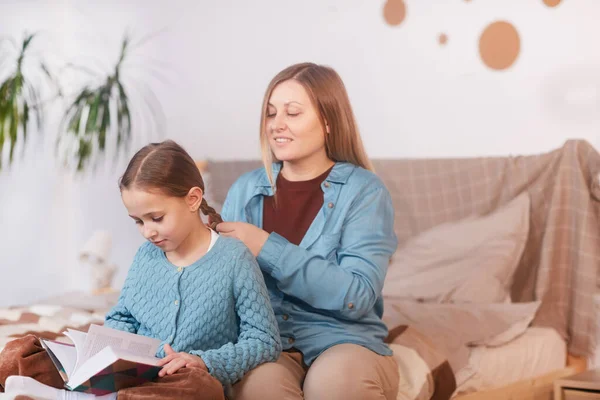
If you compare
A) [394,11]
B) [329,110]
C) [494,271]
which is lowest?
[494,271]

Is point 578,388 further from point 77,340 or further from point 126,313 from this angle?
point 77,340

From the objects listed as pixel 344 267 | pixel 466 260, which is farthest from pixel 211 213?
pixel 466 260

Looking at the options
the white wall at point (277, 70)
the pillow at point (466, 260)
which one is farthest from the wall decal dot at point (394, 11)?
the pillow at point (466, 260)

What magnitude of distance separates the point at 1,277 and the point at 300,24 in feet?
6.26

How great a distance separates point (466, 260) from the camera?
2.84 m

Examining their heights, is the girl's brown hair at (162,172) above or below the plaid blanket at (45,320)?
above

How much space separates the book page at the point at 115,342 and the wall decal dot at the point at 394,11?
2.01 m

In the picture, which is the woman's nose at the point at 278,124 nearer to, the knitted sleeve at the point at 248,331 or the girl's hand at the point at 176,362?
the knitted sleeve at the point at 248,331

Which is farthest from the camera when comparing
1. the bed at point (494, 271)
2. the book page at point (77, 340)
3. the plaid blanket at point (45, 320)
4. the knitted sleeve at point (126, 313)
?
the bed at point (494, 271)

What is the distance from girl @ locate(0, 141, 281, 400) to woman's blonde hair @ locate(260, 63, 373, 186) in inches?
12.1

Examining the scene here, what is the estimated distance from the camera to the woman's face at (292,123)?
181 centimetres

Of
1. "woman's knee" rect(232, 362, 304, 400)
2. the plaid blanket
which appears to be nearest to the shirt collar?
"woman's knee" rect(232, 362, 304, 400)

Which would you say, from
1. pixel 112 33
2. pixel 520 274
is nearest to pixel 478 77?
pixel 520 274

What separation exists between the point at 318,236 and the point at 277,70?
1.88 meters
